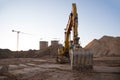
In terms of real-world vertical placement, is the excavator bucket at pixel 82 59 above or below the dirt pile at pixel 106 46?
below

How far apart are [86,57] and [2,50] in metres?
35.6

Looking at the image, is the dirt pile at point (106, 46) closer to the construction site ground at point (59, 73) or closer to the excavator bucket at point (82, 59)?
the construction site ground at point (59, 73)

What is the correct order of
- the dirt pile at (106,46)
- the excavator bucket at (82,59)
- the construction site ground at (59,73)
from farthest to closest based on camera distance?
the dirt pile at (106,46), the excavator bucket at (82,59), the construction site ground at (59,73)

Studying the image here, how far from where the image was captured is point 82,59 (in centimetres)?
1300

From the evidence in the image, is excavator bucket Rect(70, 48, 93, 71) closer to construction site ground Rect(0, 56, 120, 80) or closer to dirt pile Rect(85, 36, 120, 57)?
construction site ground Rect(0, 56, 120, 80)

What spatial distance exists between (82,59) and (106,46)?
1510 inches

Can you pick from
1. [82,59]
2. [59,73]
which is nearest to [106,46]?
[82,59]

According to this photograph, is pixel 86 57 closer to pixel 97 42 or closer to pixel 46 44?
pixel 46 44

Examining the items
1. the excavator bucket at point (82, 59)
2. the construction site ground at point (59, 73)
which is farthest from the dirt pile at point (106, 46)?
the excavator bucket at point (82, 59)

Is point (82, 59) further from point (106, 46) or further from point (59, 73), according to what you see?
point (106, 46)

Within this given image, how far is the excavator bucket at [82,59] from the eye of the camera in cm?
1300

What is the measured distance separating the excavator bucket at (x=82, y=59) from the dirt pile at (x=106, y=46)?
3337cm

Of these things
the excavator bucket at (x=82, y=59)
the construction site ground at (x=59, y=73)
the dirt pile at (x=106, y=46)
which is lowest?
the construction site ground at (x=59, y=73)

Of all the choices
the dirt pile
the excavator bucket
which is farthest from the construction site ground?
the dirt pile
